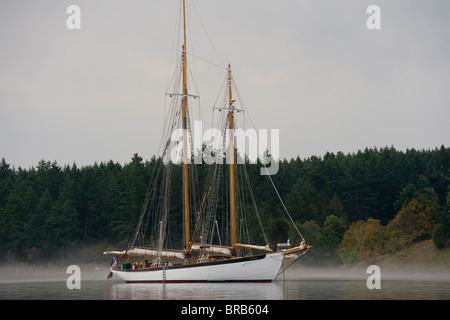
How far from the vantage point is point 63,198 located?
162 m

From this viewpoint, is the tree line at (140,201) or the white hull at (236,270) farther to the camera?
the tree line at (140,201)

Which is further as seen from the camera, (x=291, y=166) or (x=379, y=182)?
(x=291, y=166)

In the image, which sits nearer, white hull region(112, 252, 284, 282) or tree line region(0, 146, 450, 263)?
white hull region(112, 252, 284, 282)

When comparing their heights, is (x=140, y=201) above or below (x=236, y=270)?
above

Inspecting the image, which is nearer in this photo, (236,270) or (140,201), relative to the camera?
(236,270)

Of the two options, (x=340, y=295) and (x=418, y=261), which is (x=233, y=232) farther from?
(x=418, y=261)
